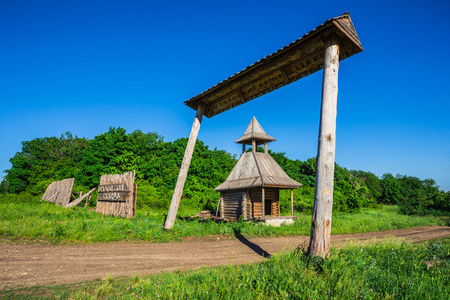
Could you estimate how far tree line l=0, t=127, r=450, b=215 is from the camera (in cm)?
2884

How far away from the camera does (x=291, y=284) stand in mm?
3873

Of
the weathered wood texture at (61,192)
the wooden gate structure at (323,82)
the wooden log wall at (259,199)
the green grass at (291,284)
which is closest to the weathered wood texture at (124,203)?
the wooden gate structure at (323,82)

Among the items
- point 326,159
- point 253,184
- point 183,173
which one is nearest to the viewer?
point 326,159

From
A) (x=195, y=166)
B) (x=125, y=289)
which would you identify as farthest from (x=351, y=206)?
(x=125, y=289)

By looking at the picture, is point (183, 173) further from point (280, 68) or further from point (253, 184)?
point (253, 184)

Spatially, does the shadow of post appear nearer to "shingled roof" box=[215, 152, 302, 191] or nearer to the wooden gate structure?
the wooden gate structure

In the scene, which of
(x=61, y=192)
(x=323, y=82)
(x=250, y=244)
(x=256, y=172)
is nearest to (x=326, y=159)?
(x=323, y=82)

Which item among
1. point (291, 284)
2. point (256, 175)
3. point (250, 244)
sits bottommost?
point (250, 244)

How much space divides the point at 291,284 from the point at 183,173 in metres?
7.24

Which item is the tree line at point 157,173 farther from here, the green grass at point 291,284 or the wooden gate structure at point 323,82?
the green grass at point 291,284

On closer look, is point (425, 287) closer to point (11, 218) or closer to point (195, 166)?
point (11, 218)

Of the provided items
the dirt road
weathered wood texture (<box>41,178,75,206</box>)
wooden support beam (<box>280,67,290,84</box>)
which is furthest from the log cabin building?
weathered wood texture (<box>41,178,75,206</box>)

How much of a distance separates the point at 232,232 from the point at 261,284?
7.71 metres

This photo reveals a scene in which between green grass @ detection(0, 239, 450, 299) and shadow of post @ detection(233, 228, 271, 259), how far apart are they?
284cm
